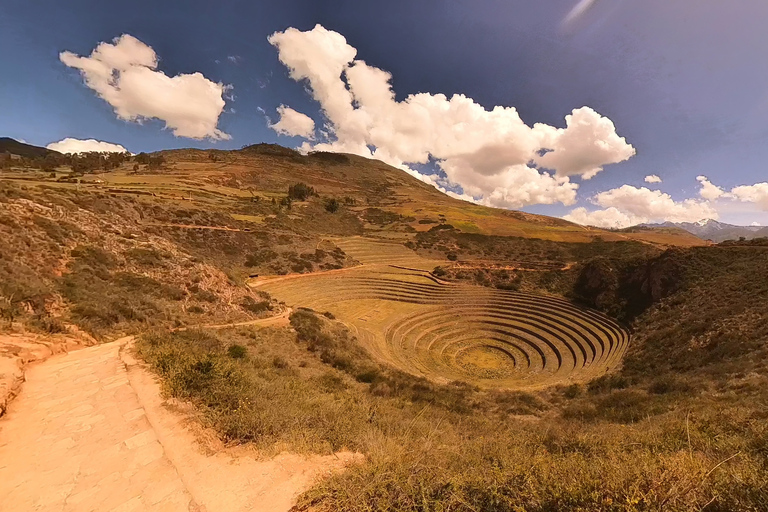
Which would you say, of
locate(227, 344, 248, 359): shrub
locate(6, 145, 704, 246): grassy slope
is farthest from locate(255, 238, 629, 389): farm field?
locate(6, 145, 704, 246): grassy slope

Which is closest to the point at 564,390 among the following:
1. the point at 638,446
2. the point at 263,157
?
the point at 638,446

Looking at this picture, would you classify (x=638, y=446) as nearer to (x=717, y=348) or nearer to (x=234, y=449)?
(x=234, y=449)

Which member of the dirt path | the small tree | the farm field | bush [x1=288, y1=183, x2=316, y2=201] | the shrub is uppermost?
bush [x1=288, y1=183, x2=316, y2=201]

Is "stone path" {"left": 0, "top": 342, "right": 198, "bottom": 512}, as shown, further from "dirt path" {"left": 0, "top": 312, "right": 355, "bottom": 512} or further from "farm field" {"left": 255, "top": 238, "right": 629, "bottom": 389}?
"farm field" {"left": 255, "top": 238, "right": 629, "bottom": 389}

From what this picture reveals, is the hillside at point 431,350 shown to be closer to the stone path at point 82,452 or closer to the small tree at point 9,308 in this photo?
the small tree at point 9,308

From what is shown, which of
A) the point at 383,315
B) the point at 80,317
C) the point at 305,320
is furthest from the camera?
the point at 383,315

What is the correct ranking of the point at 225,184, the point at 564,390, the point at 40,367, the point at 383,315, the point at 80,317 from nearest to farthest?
the point at 40,367
the point at 80,317
the point at 564,390
the point at 383,315
the point at 225,184

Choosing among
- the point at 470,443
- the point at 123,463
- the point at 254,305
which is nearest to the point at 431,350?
the point at 254,305
